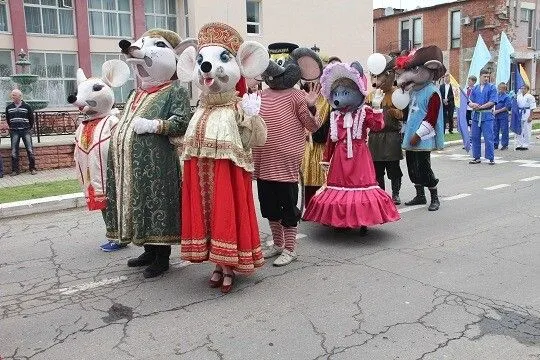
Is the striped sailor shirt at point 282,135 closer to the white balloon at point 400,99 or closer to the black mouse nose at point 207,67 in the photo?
the black mouse nose at point 207,67

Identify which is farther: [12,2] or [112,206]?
[12,2]

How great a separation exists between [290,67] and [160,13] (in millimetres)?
20135

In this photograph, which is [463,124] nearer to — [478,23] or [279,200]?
[279,200]

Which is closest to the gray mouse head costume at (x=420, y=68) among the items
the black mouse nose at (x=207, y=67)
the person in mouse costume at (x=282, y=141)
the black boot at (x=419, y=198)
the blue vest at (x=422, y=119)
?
the blue vest at (x=422, y=119)

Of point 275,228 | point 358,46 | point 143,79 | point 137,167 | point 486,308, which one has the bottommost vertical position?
point 486,308

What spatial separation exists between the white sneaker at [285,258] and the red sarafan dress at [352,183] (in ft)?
2.23

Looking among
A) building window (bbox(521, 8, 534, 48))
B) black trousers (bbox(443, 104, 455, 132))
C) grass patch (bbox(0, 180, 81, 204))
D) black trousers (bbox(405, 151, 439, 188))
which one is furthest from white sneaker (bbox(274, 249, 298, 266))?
building window (bbox(521, 8, 534, 48))

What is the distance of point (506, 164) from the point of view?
1116 cm

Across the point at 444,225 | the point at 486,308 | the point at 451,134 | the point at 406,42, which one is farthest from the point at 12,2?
the point at 406,42

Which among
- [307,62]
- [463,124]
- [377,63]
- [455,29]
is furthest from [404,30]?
[307,62]

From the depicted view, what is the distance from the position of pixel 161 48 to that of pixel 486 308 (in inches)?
128

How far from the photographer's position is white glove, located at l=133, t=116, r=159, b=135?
4.29 m

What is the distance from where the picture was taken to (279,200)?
479cm

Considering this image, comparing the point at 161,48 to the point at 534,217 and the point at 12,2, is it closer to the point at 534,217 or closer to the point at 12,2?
the point at 534,217
